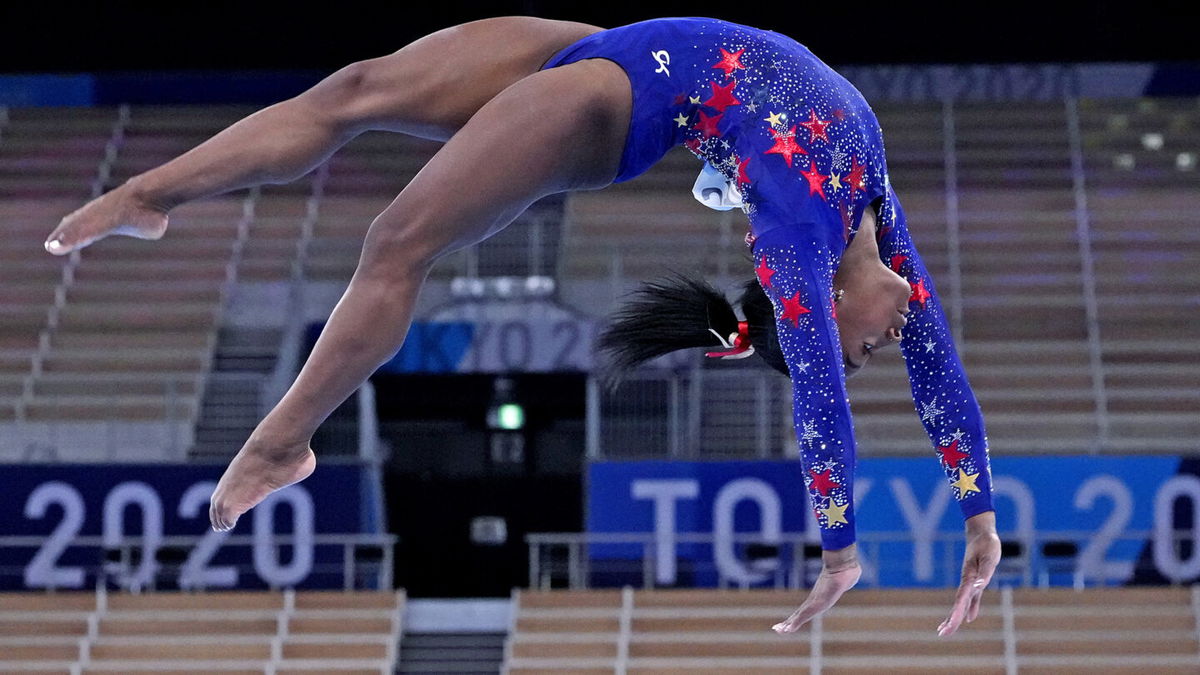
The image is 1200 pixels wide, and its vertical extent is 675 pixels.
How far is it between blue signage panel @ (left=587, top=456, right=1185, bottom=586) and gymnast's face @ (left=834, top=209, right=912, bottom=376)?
548cm

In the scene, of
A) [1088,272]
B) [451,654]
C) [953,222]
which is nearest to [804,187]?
[451,654]

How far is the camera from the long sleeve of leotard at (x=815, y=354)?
2465mm

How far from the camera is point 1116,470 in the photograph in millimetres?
8148

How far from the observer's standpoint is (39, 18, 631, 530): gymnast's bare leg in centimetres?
246

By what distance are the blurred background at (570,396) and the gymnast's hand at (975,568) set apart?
5029 mm

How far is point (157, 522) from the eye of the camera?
835 centimetres

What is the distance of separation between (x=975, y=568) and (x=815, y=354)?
50cm

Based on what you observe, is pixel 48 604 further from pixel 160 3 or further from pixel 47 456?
pixel 160 3

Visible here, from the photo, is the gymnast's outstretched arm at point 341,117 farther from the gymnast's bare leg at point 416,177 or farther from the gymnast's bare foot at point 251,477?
the gymnast's bare foot at point 251,477

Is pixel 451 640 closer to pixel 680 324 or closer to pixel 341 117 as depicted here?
pixel 680 324

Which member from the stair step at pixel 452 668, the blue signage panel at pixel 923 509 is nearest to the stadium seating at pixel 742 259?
the blue signage panel at pixel 923 509

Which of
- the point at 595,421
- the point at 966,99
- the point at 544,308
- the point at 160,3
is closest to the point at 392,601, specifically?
the point at 595,421

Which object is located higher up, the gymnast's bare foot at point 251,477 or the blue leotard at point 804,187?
the blue leotard at point 804,187

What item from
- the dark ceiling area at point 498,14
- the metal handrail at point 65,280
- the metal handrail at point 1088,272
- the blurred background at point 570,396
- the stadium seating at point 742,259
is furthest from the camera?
the dark ceiling area at point 498,14
